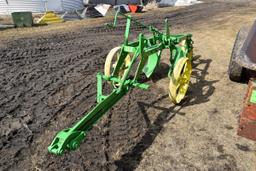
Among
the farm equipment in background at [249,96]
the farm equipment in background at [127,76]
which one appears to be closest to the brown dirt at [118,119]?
the farm equipment in background at [249,96]

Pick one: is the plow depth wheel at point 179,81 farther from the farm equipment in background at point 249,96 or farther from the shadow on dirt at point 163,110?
the farm equipment in background at point 249,96

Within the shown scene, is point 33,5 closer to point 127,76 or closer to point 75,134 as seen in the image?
point 127,76

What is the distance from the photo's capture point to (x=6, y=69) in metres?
6.76

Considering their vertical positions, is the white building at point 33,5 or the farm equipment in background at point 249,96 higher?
the farm equipment in background at point 249,96

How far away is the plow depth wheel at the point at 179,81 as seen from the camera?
4.92 meters

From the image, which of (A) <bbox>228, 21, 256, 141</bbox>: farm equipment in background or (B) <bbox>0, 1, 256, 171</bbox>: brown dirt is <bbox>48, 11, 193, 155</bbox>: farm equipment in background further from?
(A) <bbox>228, 21, 256, 141</bbox>: farm equipment in background

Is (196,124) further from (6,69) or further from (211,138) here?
(6,69)

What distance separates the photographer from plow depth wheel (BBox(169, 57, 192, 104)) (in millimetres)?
4918

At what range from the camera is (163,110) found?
5000 millimetres

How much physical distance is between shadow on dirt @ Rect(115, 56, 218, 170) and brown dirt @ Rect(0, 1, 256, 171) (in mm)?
13

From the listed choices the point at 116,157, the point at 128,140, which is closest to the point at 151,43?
the point at 128,140

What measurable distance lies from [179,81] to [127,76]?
1.27 meters

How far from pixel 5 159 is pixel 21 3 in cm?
1657

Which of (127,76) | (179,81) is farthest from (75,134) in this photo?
(179,81)
